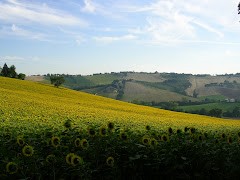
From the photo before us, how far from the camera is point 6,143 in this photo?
207 inches

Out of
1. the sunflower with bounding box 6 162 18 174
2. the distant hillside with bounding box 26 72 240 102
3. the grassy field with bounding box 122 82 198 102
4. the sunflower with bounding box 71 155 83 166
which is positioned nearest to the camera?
the sunflower with bounding box 71 155 83 166

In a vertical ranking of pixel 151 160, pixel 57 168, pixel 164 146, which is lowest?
pixel 57 168

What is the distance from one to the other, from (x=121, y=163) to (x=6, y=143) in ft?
9.69

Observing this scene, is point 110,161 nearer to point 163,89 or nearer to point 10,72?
point 10,72

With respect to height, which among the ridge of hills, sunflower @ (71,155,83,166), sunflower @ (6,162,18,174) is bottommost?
the ridge of hills

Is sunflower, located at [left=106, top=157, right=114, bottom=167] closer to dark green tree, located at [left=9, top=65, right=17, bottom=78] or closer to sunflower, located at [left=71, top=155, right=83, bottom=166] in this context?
sunflower, located at [left=71, top=155, right=83, bottom=166]

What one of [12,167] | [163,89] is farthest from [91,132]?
[163,89]

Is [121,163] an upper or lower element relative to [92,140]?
lower

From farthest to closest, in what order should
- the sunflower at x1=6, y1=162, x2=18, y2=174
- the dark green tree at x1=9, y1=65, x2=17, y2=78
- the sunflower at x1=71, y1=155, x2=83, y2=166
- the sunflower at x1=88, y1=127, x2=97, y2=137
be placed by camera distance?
1. the dark green tree at x1=9, y1=65, x2=17, y2=78
2. the sunflower at x1=88, y1=127, x2=97, y2=137
3. the sunflower at x1=6, y1=162, x2=18, y2=174
4. the sunflower at x1=71, y1=155, x2=83, y2=166

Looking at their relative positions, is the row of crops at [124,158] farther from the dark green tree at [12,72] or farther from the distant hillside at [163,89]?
the distant hillside at [163,89]

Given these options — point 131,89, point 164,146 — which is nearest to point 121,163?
point 164,146

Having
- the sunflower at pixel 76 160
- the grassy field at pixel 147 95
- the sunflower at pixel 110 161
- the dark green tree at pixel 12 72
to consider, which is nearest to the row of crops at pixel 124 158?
the sunflower at pixel 110 161

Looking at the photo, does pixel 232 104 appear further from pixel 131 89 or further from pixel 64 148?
pixel 64 148

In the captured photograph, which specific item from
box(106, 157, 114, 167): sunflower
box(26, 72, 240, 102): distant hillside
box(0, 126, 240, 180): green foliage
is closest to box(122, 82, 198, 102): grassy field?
box(26, 72, 240, 102): distant hillside
